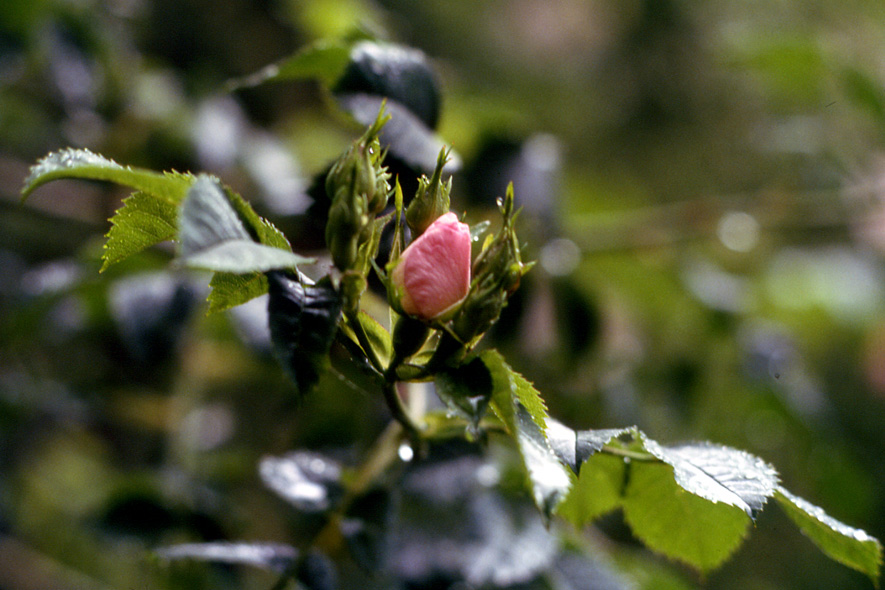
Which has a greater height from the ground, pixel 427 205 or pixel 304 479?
pixel 427 205

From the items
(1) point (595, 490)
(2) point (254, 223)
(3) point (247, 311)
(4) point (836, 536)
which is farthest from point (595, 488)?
(3) point (247, 311)

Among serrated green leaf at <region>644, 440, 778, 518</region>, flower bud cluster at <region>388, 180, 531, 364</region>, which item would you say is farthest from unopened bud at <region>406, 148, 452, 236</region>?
serrated green leaf at <region>644, 440, 778, 518</region>

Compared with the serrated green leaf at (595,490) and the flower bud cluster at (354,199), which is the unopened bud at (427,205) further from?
the serrated green leaf at (595,490)

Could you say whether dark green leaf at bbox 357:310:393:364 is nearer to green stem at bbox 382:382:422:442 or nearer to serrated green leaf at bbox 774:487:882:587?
green stem at bbox 382:382:422:442

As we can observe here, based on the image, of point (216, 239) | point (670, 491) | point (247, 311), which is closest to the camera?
point (216, 239)

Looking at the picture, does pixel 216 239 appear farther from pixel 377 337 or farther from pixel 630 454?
pixel 630 454

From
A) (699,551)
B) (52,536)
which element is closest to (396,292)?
(699,551)

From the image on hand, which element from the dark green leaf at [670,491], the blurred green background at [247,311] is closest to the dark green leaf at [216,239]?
the dark green leaf at [670,491]

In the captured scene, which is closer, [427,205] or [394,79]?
[427,205]
